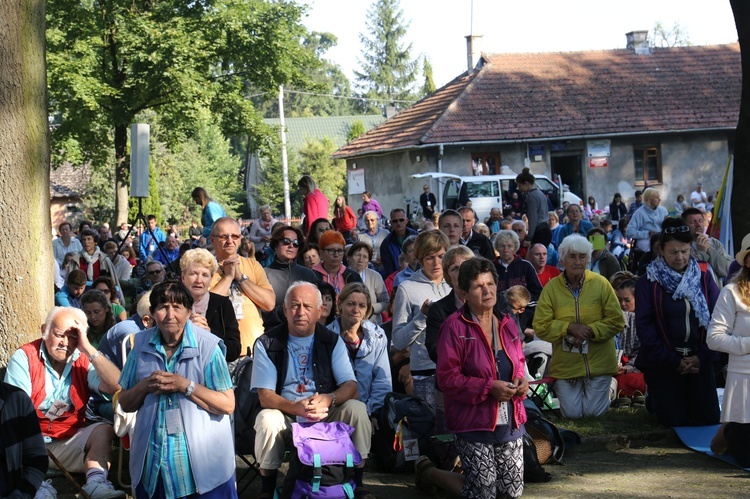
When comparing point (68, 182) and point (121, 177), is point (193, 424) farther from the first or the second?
point (68, 182)

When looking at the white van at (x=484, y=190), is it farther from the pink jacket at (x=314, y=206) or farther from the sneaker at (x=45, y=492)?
the sneaker at (x=45, y=492)

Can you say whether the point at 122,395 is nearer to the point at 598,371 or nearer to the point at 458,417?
the point at 458,417

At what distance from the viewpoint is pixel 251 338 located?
8477 millimetres

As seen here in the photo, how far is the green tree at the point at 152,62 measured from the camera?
2923 centimetres

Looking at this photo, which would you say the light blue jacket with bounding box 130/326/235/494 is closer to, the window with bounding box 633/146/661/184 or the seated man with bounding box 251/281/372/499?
the seated man with bounding box 251/281/372/499

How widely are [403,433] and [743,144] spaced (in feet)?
18.5

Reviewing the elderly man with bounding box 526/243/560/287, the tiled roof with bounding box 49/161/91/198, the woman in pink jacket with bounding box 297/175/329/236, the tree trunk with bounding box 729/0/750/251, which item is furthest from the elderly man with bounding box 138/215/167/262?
the tiled roof with bounding box 49/161/91/198

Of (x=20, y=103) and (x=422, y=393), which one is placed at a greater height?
(x=20, y=103)

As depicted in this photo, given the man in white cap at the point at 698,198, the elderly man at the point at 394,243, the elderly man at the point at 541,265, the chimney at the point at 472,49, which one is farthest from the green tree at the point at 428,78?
the elderly man at the point at 541,265

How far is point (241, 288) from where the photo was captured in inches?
332

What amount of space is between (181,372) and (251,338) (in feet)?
9.08

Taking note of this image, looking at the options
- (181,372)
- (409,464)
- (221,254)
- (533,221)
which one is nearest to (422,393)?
(409,464)

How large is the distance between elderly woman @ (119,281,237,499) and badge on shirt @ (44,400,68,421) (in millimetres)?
1122

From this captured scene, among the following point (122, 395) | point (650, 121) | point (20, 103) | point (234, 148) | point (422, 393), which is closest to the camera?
point (122, 395)
